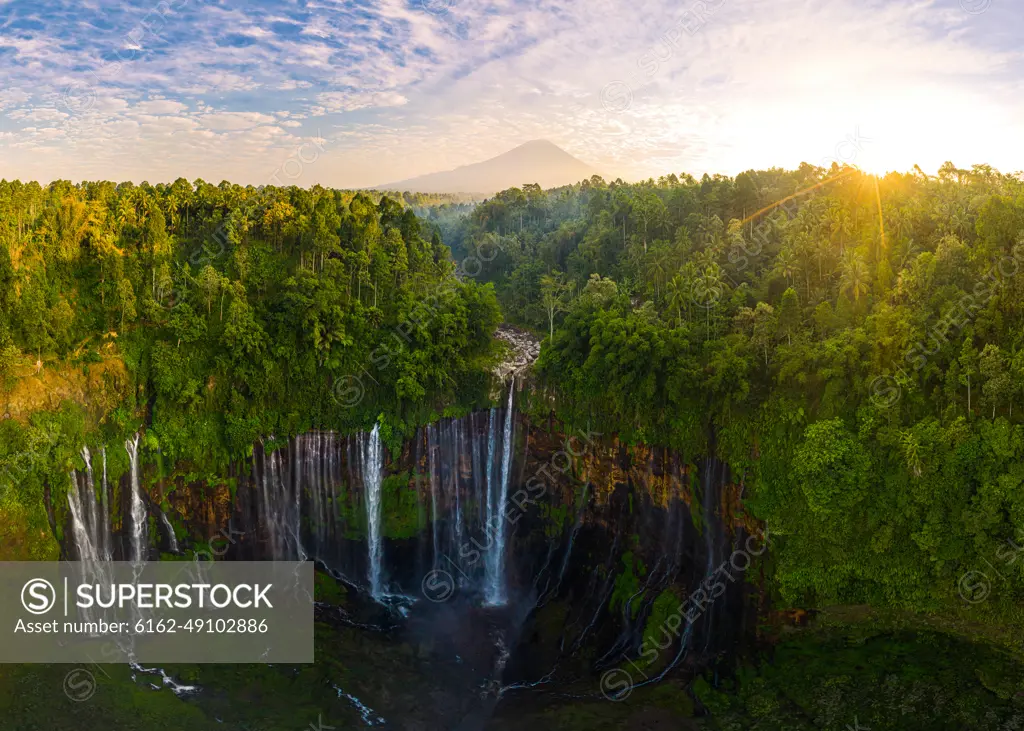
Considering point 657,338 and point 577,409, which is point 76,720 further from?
point 657,338

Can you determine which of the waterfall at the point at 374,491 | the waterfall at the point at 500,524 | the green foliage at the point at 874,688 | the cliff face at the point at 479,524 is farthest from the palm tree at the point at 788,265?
the waterfall at the point at 374,491

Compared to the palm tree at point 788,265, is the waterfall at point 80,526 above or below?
below

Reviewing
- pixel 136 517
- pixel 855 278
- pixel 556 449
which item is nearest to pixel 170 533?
pixel 136 517

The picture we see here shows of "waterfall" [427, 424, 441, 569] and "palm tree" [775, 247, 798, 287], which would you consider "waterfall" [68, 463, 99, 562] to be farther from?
"palm tree" [775, 247, 798, 287]

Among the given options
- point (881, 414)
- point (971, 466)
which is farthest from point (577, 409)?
point (971, 466)

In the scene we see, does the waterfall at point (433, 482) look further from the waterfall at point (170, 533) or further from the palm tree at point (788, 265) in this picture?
the palm tree at point (788, 265)

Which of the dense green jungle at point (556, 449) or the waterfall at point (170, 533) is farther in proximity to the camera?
the waterfall at point (170, 533)
